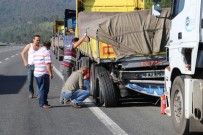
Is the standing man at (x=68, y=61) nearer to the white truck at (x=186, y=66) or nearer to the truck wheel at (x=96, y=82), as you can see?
the truck wheel at (x=96, y=82)

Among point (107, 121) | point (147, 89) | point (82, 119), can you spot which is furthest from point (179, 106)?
point (147, 89)

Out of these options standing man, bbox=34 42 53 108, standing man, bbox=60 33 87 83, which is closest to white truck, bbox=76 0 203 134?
standing man, bbox=60 33 87 83

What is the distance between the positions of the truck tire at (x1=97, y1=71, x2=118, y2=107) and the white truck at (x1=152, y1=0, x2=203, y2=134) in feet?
Answer: 9.53

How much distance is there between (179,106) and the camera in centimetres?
777

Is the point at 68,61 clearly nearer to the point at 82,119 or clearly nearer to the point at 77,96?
the point at 77,96

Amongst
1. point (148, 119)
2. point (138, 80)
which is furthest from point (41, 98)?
point (148, 119)

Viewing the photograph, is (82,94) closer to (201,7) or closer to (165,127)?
(165,127)

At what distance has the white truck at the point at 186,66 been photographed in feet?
22.5

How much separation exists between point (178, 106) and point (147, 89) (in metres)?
3.23

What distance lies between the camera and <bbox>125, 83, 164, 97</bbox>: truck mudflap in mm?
10820

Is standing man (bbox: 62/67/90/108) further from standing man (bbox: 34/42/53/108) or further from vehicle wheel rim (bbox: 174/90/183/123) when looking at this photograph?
vehicle wheel rim (bbox: 174/90/183/123)

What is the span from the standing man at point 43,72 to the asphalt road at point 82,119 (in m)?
0.26

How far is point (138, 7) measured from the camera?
16.0 meters

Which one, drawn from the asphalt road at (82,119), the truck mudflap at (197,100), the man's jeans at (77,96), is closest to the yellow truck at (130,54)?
the man's jeans at (77,96)
